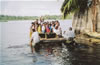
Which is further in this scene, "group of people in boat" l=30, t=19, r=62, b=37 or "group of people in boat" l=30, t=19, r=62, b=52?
"group of people in boat" l=30, t=19, r=62, b=37

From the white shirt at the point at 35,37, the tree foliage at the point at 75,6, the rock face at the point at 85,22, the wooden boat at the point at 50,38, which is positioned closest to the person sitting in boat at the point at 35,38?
the white shirt at the point at 35,37

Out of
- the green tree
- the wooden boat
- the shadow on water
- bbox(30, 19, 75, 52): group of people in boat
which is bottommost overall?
Result: the shadow on water

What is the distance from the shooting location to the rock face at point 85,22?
26.7 meters

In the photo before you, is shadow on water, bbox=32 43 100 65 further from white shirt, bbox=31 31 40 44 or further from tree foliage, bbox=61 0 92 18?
tree foliage, bbox=61 0 92 18

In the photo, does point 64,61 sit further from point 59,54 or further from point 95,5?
point 95,5

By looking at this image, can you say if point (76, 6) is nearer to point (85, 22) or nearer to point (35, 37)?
point (85, 22)

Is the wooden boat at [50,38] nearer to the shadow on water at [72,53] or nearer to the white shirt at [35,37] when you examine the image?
the shadow on water at [72,53]

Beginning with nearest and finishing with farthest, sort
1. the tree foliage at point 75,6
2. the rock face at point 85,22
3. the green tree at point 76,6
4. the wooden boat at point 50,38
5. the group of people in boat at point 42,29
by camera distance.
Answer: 1. the group of people in boat at point 42,29
2. the wooden boat at point 50,38
3. the rock face at point 85,22
4. the green tree at point 76,6
5. the tree foliage at point 75,6

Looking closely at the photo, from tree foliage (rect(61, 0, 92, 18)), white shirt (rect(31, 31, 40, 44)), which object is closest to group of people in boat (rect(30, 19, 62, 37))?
white shirt (rect(31, 31, 40, 44))

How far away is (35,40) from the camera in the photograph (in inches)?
903

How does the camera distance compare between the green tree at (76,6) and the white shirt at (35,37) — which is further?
the green tree at (76,6)

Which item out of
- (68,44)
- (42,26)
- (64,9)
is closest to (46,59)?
(68,44)

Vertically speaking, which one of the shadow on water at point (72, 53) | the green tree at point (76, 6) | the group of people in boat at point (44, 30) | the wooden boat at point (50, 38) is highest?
the green tree at point (76, 6)

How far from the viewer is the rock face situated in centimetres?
2672
